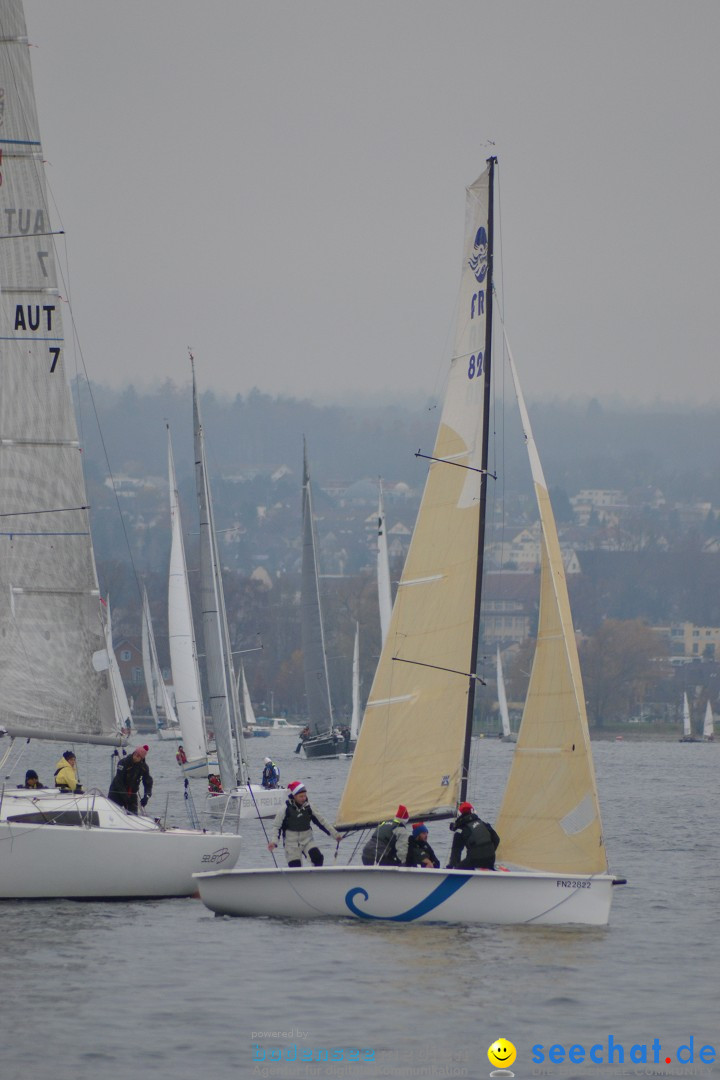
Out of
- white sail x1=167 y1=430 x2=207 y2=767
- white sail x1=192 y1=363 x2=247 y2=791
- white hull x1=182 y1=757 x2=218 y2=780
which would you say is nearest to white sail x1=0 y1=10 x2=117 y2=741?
white sail x1=192 y1=363 x2=247 y2=791

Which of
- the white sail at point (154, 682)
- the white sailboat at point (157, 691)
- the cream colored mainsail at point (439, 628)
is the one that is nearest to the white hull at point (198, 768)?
the cream colored mainsail at point (439, 628)

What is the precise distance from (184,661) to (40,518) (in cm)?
2152

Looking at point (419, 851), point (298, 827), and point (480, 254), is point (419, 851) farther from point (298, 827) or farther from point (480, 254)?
point (480, 254)

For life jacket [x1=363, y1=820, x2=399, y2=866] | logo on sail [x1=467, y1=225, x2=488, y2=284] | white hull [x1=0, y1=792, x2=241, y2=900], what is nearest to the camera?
life jacket [x1=363, y1=820, x2=399, y2=866]

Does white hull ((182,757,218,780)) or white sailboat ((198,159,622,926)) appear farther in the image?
white hull ((182,757,218,780))

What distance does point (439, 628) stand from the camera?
859 inches

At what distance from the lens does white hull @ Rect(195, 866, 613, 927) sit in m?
19.4

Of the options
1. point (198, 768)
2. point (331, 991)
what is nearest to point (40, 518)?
point (331, 991)

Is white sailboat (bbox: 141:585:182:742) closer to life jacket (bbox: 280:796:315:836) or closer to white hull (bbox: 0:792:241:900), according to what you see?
white hull (bbox: 0:792:241:900)

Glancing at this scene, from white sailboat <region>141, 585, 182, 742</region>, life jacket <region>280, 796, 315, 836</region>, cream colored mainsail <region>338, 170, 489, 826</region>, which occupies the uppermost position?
cream colored mainsail <region>338, 170, 489, 826</region>

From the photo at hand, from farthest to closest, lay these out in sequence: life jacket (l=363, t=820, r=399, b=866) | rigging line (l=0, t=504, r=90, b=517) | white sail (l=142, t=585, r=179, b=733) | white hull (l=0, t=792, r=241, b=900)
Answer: white sail (l=142, t=585, r=179, b=733)
rigging line (l=0, t=504, r=90, b=517)
white hull (l=0, t=792, r=241, b=900)
life jacket (l=363, t=820, r=399, b=866)

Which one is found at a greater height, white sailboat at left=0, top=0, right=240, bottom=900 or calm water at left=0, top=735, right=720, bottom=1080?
white sailboat at left=0, top=0, right=240, bottom=900

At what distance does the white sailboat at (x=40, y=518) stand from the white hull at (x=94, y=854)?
0.04m

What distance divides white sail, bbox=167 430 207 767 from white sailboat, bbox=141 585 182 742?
156 ft
